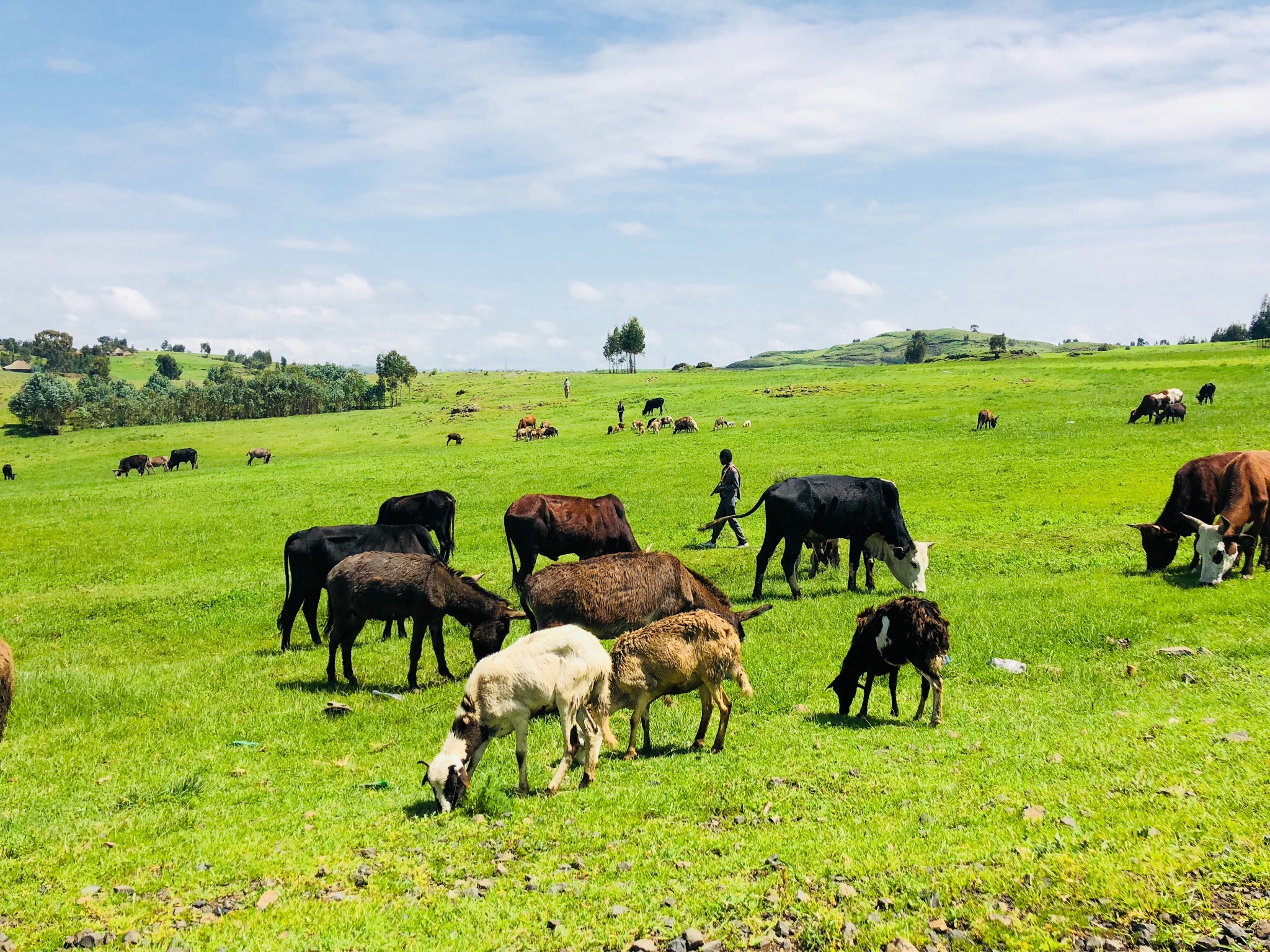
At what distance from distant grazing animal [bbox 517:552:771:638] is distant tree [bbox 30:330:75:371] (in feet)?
651

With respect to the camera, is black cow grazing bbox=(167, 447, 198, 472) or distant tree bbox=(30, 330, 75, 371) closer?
black cow grazing bbox=(167, 447, 198, 472)

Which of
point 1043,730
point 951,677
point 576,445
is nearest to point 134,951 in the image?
point 1043,730

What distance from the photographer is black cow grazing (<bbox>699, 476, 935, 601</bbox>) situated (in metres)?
18.8

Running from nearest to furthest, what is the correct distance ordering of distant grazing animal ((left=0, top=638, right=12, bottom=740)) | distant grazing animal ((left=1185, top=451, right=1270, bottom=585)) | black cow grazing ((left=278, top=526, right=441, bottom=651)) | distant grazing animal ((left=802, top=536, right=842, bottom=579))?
distant grazing animal ((left=0, top=638, right=12, bottom=740)), black cow grazing ((left=278, top=526, right=441, bottom=651)), distant grazing animal ((left=1185, top=451, right=1270, bottom=585)), distant grazing animal ((left=802, top=536, right=842, bottom=579))

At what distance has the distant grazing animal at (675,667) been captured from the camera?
9.83m

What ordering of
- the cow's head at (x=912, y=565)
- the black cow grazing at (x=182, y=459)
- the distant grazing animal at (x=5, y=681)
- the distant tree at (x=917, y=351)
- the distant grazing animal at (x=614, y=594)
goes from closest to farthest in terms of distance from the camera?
the distant grazing animal at (x=5, y=681) → the distant grazing animal at (x=614, y=594) → the cow's head at (x=912, y=565) → the black cow grazing at (x=182, y=459) → the distant tree at (x=917, y=351)

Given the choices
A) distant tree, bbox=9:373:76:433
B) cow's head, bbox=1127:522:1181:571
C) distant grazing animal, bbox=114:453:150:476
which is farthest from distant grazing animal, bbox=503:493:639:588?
distant tree, bbox=9:373:76:433

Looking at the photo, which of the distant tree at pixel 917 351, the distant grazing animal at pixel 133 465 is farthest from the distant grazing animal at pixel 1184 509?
the distant tree at pixel 917 351

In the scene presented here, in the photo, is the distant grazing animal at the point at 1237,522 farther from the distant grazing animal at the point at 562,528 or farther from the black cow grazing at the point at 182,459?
the black cow grazing at the point at 182,459

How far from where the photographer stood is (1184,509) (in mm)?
19531

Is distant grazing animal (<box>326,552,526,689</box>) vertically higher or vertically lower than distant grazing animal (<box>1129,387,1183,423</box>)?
lower

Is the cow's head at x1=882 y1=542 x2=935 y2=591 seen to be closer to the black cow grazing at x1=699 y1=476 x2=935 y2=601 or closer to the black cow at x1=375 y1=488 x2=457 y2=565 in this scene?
the black cow grazing at x1=699 y1=476 x2=935 y2=601

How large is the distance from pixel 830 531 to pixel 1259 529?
31.4 feet

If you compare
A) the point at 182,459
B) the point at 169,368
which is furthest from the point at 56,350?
the point at 182,459
